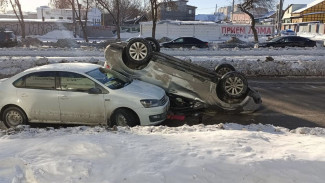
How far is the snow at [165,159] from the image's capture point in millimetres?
3248

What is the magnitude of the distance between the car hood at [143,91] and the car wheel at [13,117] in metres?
2.35

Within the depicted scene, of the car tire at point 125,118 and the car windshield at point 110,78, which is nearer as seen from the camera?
the car tire at point 125,118

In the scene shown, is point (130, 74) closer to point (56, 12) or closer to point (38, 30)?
point (38, 30)

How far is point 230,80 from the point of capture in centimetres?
759

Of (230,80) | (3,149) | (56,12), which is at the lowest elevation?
(3,149)

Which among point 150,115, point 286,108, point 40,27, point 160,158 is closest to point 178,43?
point 286,108

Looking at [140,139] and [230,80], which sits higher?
[230,80]

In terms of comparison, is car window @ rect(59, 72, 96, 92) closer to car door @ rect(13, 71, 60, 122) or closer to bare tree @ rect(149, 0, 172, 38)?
car door @ rect(13, 71, 60, 122)

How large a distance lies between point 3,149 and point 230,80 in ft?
16.6

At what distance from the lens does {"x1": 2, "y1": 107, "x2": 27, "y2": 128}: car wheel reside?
23.0 feet

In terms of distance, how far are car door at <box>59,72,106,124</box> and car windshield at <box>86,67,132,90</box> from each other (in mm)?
226

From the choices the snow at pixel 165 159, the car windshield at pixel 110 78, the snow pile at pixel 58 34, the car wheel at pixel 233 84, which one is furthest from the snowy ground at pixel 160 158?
the snow pile at pixel 58 34

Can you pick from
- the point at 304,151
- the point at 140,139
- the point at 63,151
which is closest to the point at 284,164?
the point at 304,151

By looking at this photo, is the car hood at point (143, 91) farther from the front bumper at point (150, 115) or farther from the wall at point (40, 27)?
the wall at point (40, 27)
